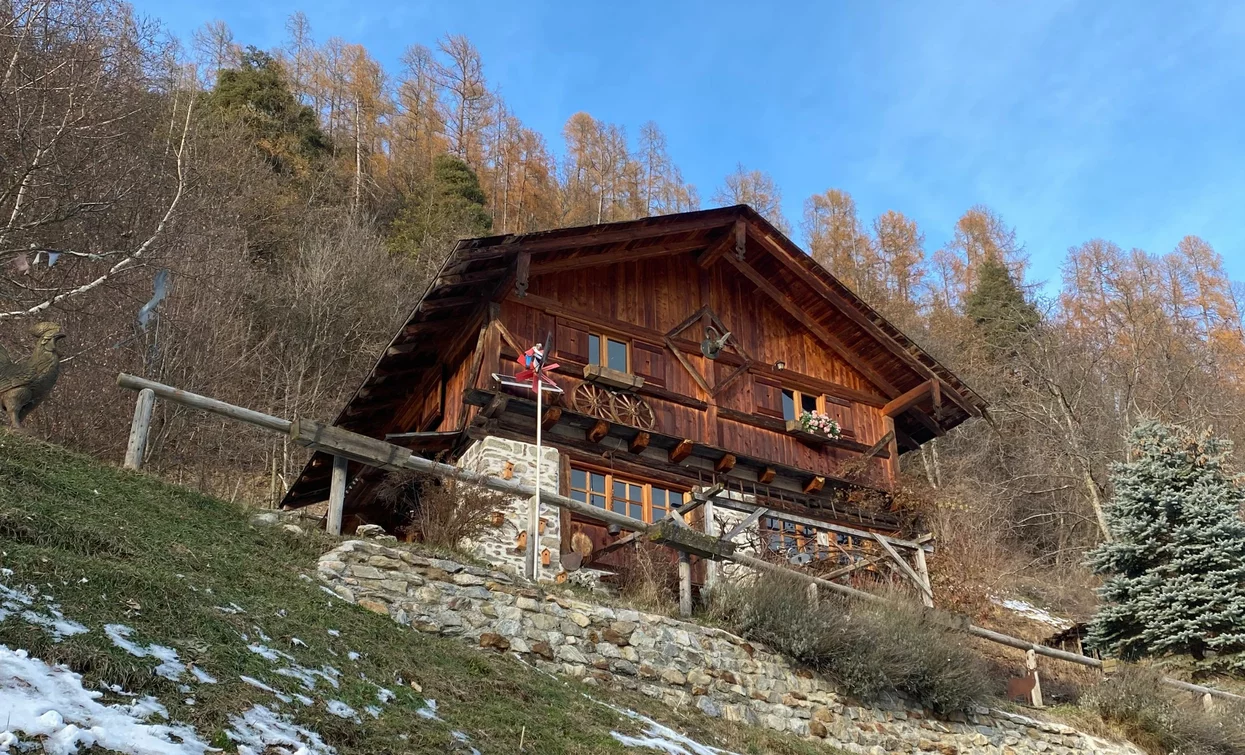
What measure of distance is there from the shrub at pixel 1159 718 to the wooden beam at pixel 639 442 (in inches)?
268

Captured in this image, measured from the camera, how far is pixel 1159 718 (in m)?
12.5

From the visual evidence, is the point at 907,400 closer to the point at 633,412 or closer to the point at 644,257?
the point at 644,257

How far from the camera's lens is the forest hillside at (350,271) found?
14.1 m

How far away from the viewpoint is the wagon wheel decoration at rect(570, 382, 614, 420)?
15.2 meters

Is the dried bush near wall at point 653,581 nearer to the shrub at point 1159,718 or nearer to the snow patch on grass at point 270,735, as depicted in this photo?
the snow patch on grass at point 270,735

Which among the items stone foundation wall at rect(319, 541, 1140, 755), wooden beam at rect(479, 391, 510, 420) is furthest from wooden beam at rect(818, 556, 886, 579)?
wooden beam at rect(479, 391, 510, 420)

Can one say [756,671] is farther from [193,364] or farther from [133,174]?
[193,364]

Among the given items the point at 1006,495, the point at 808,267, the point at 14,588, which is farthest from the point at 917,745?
the point at 1006,495

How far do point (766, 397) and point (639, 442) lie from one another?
10.8ft

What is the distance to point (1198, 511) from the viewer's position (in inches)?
648

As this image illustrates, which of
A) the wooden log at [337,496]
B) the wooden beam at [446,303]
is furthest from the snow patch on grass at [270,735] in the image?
the wooden beam at [446,303]

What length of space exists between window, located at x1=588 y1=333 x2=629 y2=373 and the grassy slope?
7.77 m

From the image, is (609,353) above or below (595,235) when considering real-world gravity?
below

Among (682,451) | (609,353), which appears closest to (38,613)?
(682,451)
